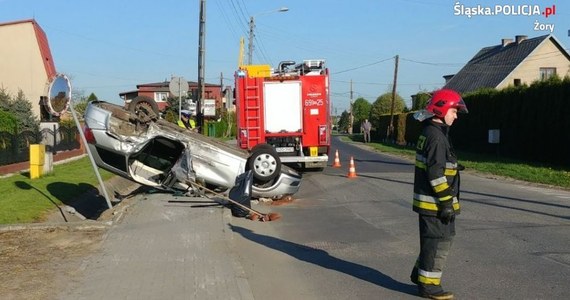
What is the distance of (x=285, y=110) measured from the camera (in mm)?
16812

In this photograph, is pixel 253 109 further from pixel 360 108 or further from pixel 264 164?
pixel 360 108

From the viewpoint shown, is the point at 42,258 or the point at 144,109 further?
the point at 144,109

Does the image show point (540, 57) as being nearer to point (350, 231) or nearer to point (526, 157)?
point (526, 157)

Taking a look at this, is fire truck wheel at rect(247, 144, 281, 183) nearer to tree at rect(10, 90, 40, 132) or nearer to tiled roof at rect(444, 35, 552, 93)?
tree at rect(10, 90, 40, 132)

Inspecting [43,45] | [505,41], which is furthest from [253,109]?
[505,41]

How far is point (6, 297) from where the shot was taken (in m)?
5.25

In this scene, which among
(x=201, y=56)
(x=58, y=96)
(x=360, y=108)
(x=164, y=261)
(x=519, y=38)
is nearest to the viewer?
(x=164, y=261)

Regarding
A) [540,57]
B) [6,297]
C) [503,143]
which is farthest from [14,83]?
[540,57]

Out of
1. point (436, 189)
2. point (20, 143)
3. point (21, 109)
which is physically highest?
point (21, 109)

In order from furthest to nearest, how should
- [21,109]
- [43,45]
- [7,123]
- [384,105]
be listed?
[384,105] → [43,45] → [21,109] → [7,123]

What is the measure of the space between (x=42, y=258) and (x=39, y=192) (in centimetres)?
614

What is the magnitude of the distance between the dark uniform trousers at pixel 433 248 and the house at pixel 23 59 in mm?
35708

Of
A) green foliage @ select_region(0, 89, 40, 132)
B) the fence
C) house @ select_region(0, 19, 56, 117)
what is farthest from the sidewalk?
house @ select_region(0, 19, 56, 117)

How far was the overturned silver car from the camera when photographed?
1039cm
